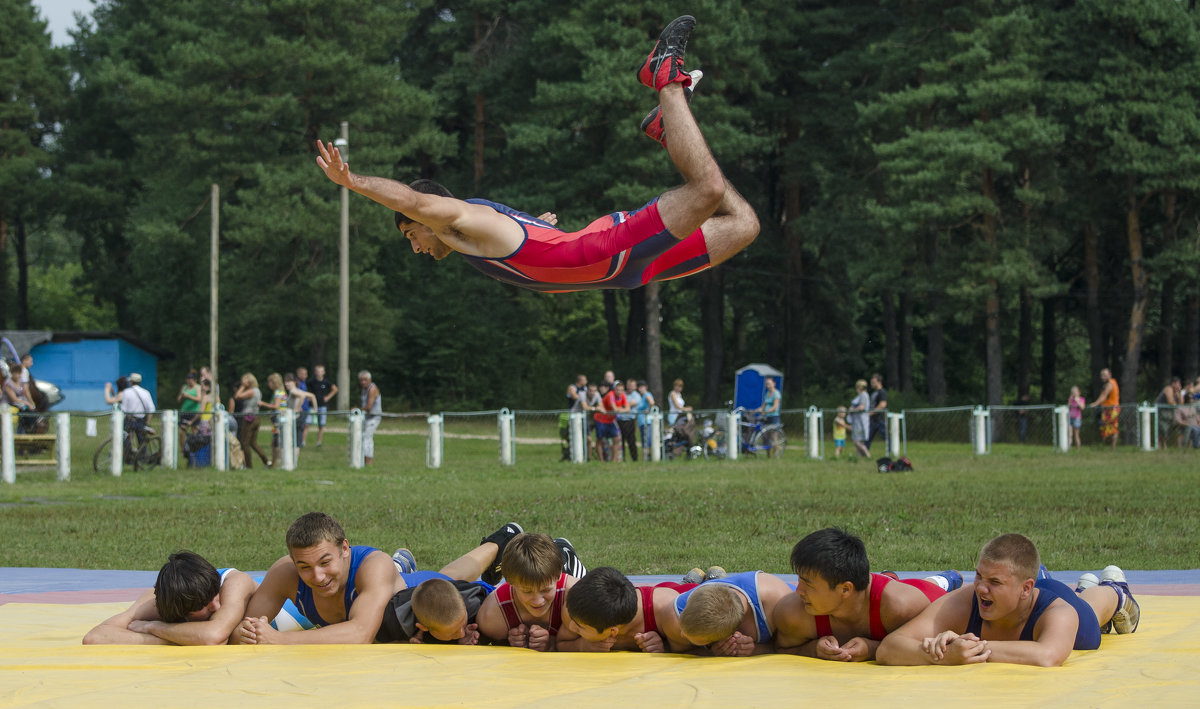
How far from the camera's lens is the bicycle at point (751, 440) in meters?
21.8

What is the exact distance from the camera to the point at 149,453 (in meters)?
18.4

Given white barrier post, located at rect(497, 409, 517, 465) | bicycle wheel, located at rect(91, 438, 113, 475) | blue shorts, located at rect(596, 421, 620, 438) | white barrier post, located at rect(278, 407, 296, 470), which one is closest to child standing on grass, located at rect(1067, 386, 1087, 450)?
blue shorts, located at rect(596, 421, 620, 438)

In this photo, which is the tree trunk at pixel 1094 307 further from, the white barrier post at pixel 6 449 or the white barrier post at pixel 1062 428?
the white barrier post at pixel 6 449

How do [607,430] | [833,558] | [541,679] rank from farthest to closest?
[607,430] < [833,558] < [541,679]

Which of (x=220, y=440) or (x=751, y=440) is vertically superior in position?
(x=220, y=440)

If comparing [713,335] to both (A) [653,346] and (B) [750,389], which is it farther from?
(B) [750,389]

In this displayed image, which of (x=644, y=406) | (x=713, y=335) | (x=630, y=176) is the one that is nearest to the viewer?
(x=644, y=406)

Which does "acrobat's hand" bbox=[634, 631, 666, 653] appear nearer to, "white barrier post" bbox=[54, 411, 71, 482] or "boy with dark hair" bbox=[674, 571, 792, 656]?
"boy with dark hair" bbox=[674, 571, 792, 656]

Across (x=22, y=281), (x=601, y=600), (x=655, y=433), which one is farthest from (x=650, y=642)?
(x=22, y=281)

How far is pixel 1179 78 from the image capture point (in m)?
28.5

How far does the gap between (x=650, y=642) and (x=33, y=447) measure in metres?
15.7

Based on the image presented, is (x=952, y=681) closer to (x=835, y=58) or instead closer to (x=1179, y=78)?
(x=1179, y=78)

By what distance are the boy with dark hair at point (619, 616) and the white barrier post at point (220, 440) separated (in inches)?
532

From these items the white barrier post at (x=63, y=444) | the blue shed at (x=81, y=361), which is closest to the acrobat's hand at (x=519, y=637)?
the white barrier post at (x=63, y=444)
